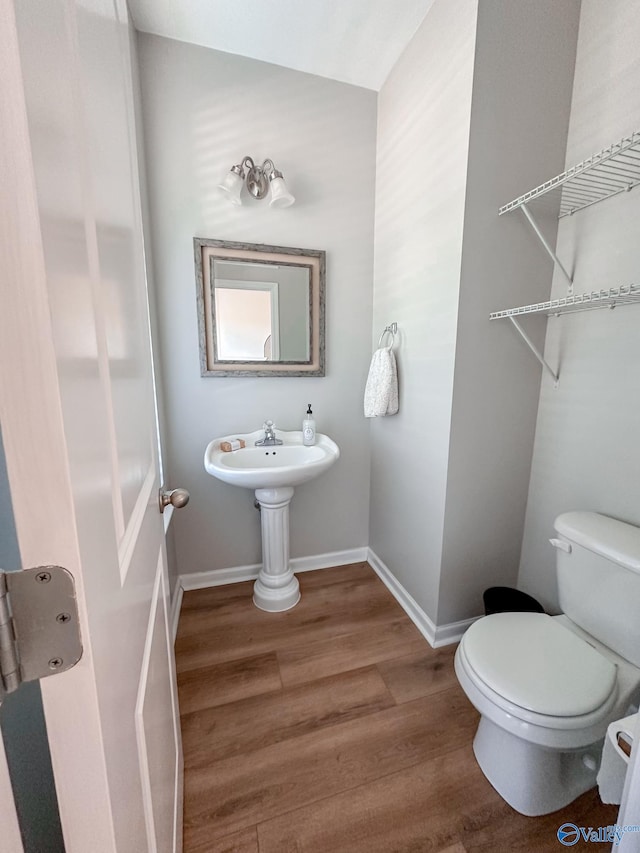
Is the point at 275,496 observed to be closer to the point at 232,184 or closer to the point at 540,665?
the point at 540,665

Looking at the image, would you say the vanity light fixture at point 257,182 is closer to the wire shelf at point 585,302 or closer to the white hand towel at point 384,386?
the white hand towel at point 384,386

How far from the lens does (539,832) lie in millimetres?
1000

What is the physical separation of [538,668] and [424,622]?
70 cm

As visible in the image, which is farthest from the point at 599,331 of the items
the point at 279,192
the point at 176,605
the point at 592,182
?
the point at 176,605

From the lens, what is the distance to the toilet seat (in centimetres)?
93

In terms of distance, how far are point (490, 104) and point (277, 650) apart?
2353 mm

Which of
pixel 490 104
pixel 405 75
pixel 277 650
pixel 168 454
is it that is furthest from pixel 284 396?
pixel 405 75

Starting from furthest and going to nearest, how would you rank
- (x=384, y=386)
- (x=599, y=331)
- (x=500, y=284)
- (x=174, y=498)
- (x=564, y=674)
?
1. (x=384, y=386)
2. (x=500, y=284)
3. (x=599, y=331)
4. (x=564, y=674)
5. (x=174, y=498)

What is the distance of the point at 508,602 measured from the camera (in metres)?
1.51

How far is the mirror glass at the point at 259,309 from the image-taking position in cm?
173

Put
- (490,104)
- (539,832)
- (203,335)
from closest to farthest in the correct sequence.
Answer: (539,832)
(490,104)
(203,335)

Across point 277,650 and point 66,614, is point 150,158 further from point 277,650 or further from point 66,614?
point 277,650

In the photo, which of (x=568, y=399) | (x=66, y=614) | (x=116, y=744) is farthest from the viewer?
(x=568, y=399)

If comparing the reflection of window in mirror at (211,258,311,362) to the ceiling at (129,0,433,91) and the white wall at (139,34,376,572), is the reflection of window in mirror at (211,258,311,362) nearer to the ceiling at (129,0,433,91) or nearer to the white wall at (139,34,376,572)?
the white wall at (139,34,376,572)
